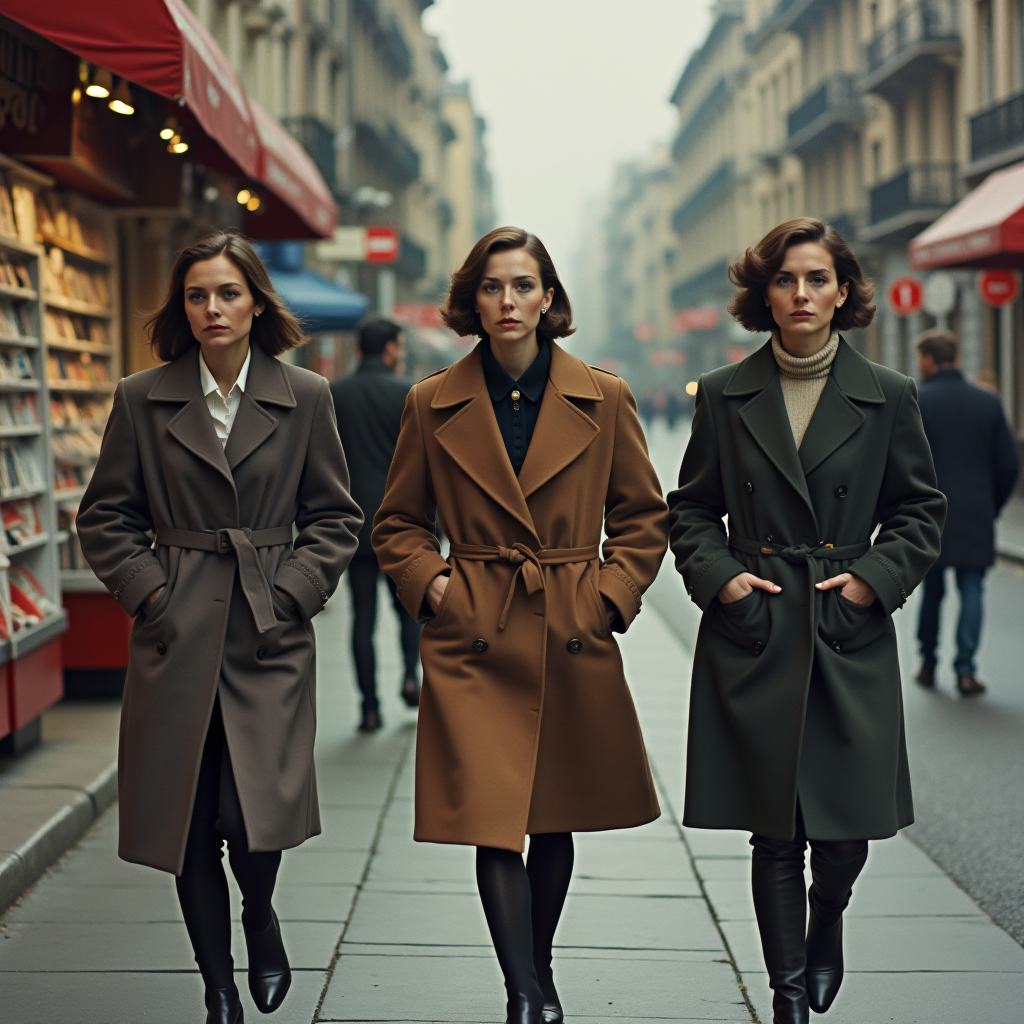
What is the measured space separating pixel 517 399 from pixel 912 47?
30728 millimetres

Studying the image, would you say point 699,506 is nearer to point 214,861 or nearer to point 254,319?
point 254,319

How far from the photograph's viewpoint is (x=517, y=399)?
4230 millimetres

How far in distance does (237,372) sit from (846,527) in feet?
5.39

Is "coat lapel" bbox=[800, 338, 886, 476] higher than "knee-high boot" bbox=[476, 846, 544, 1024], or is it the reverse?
"coat lapel" bbox=[800, 338, 886, 476]

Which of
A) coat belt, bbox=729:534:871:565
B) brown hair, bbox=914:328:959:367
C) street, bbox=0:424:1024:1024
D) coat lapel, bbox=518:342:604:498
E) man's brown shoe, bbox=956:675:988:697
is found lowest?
man's brown shoe, bbox=956:675:988:697

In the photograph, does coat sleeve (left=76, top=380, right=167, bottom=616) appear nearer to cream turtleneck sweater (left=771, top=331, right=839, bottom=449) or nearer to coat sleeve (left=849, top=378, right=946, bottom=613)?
cream turtleneck sweater (left=771, top=331, right=839, bottom=449)

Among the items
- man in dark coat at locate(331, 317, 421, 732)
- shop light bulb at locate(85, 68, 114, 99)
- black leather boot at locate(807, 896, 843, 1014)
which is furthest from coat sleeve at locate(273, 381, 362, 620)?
man in dark coat at locate(331, 317, 421, 732)

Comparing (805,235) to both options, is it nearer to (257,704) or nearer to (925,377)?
(257,704)

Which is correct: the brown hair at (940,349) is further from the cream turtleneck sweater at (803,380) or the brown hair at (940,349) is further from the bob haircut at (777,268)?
the cream turtleneck sweater at (803,380)

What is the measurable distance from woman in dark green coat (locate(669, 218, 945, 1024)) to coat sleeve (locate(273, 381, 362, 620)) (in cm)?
88

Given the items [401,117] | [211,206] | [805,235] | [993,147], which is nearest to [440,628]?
[805,235]

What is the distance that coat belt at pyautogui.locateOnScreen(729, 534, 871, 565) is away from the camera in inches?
160

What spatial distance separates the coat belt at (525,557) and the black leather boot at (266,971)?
41.0 inches

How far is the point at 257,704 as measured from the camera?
13.2ft
